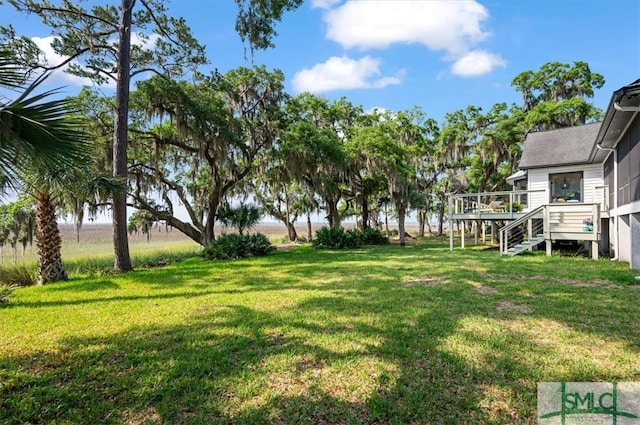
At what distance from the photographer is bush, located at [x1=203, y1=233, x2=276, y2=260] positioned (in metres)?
11.2

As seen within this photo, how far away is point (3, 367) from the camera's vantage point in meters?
2.81

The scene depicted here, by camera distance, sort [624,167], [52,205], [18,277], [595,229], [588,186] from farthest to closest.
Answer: [588,186], [595,229], [624,167], [18,277], [52,205]

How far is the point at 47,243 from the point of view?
729cm

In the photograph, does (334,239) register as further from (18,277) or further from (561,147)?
(18,277)

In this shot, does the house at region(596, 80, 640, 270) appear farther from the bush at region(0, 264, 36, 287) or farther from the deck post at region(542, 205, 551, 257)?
the bush at region(0, 264, 36, 287)

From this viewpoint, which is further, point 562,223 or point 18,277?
point 562,223

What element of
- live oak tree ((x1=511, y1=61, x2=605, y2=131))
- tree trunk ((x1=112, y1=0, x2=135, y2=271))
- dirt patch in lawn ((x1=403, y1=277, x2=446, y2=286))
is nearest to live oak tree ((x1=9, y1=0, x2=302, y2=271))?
tree trunk ((x1=112, y1=0, x2=135, y2=271))

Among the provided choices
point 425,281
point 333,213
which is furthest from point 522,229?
Result: point 425,281

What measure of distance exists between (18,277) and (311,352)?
8566 mm

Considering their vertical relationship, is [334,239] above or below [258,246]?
above

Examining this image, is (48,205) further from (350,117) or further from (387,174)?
(350,117)

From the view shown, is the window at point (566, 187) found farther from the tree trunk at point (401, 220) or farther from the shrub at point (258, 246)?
the shrub at point (258, 246)

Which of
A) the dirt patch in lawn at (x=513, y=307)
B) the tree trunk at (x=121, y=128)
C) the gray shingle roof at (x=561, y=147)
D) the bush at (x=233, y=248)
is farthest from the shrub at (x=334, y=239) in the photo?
the dirt patch in lawn at (x=513, y=307)

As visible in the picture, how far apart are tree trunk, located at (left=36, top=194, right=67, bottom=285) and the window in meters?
15.2
